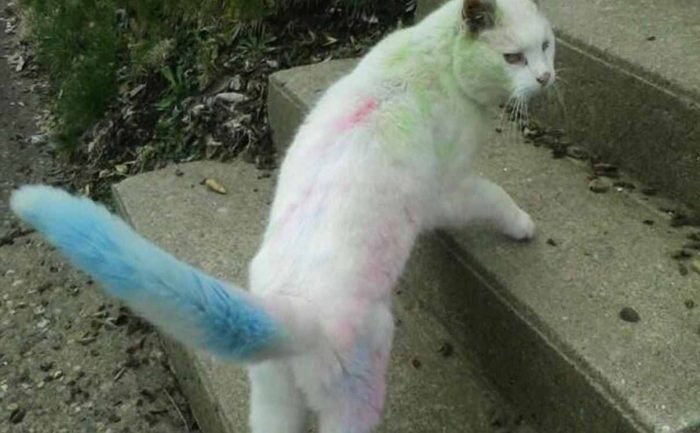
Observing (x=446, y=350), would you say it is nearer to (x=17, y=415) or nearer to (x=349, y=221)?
(x=349, y=221)

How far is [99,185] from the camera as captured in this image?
397cm

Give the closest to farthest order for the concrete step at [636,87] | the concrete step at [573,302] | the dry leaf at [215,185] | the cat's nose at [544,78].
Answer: the concrete step at [573,302] < the cat's nose at [544,78] < the concrete step at [636,87] < the dry leaf at [215,185]

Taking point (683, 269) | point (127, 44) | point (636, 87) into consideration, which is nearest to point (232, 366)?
point (683, 269)

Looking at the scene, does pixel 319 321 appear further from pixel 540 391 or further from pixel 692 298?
pixel 692 298

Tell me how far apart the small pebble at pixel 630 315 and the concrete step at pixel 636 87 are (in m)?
0.52

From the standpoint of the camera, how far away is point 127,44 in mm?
4551

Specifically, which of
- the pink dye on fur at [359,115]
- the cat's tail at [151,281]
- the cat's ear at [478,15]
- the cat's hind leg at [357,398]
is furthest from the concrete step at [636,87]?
the cat's tail at [151,281]

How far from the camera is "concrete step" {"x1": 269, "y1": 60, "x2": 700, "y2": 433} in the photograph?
2.07 meters

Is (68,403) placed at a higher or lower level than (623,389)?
lower

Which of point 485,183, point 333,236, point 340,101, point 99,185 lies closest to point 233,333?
point 333,236

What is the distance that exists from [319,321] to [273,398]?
286mm

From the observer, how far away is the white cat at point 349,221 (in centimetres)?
163

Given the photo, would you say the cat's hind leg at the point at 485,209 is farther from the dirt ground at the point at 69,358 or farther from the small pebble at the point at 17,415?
the small pebble at the point at 17,415

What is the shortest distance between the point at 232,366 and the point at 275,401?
51cm
